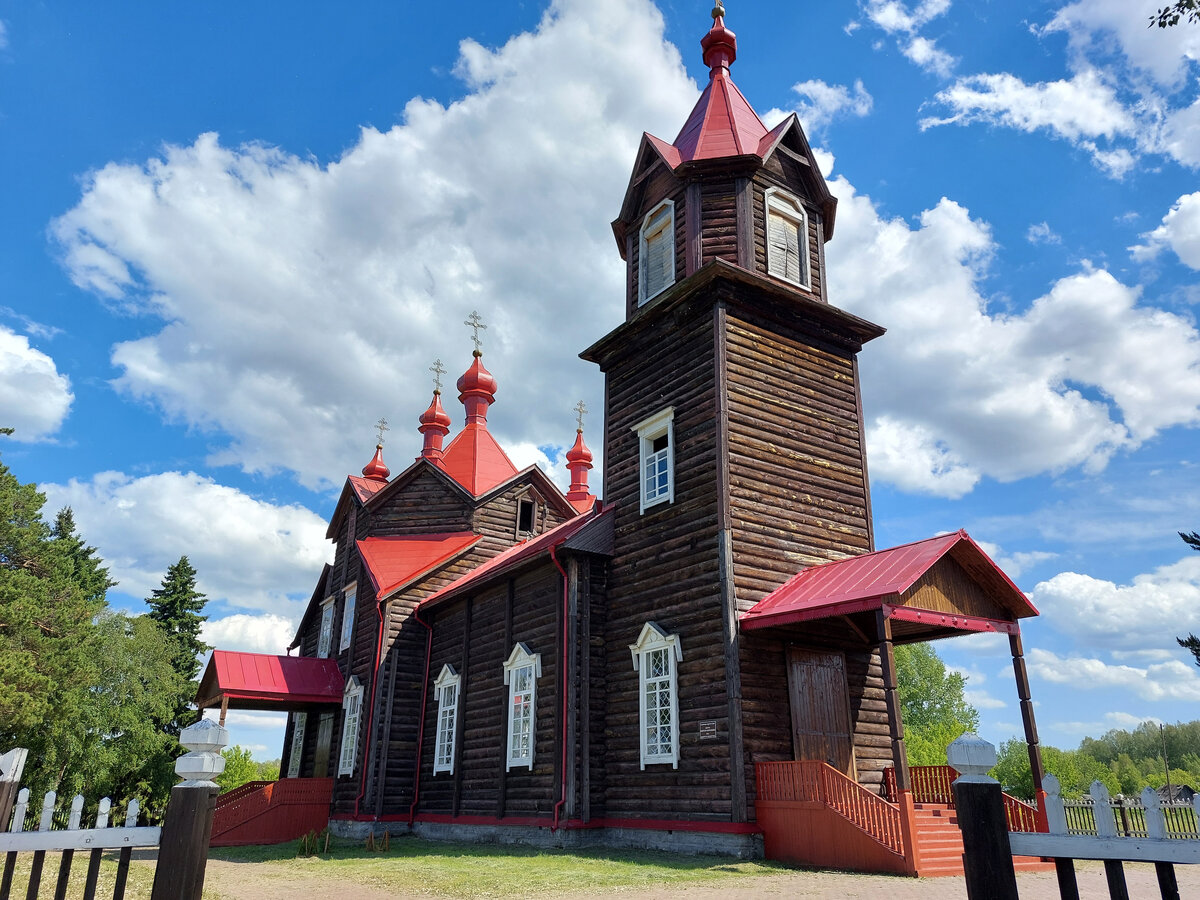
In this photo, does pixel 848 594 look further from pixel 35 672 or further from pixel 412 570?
pixel 35 672

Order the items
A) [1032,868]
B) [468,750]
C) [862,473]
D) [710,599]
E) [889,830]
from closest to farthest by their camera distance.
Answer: [889,830], [1032,868], [710,599], [862,473], [468,750]

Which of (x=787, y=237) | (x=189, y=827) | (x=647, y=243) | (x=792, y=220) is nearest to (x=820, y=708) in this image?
(x=787, y=237)

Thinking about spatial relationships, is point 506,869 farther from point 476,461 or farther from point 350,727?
point 476,461

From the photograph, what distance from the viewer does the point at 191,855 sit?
4.26 metres

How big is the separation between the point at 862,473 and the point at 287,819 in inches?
637

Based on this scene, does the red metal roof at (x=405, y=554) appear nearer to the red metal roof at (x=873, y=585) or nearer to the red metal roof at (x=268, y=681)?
the red metal roof at (x=268, y=681)

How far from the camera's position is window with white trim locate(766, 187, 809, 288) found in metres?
16.2

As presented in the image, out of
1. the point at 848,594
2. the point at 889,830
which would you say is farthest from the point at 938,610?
the point at 889,830

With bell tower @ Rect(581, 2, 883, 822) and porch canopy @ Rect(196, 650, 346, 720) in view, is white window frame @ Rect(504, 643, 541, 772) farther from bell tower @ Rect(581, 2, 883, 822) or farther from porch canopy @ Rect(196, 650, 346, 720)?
porch canopy @ Rect(196, 650, 346, 720)

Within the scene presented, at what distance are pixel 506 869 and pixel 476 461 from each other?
15330 millimetres

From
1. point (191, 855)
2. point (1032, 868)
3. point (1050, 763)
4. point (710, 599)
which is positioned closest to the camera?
point (191, 855)

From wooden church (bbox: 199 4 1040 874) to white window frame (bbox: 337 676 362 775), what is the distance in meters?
0.12

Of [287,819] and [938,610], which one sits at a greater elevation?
Answer: [938,610]

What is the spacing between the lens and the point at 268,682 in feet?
74.0
